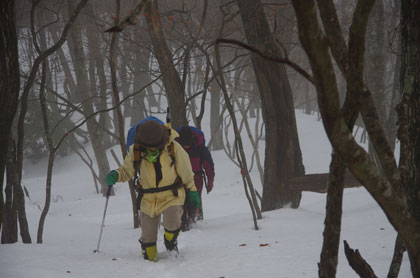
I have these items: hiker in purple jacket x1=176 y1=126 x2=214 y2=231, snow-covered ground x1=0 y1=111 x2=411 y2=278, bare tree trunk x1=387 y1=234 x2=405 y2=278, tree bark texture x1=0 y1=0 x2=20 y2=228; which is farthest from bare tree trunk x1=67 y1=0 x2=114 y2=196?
bare tree trunk x1=387 y1=234 x2=405 y2=278

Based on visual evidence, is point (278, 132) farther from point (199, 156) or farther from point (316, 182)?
point (199, 156)

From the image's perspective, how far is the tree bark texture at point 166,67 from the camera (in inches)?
271

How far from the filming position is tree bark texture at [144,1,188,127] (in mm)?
6893

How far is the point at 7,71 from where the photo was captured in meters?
2.78

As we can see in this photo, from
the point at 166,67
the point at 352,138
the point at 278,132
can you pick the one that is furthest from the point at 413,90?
the point at 166,67

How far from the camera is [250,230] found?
19.4 ft

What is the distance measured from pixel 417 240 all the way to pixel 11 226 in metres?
4.87

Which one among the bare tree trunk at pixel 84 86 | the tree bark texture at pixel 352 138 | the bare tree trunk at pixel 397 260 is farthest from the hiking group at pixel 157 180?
the bare tree trunk at pixel 84 86

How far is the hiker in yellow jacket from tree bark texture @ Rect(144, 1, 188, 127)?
2198 millimetres

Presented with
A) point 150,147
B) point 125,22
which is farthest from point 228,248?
point 125,22

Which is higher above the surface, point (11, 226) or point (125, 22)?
point (125, 22)

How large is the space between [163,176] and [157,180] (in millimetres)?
81

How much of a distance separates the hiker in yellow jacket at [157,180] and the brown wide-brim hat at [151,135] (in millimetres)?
16

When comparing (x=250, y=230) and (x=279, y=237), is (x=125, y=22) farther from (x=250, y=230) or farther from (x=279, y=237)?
(x=250, y=230)
